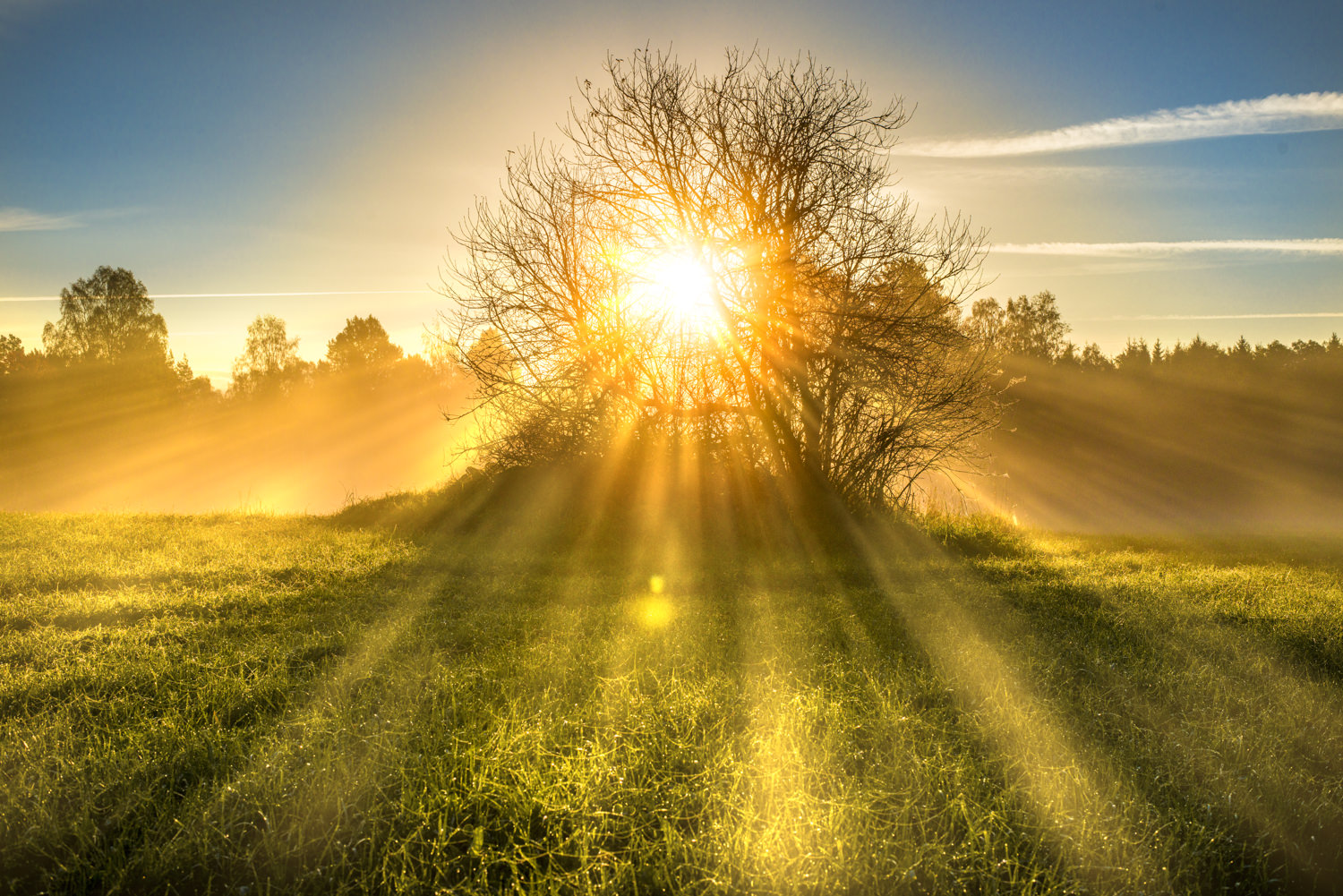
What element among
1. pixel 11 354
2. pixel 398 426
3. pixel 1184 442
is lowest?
pixel 1184 442

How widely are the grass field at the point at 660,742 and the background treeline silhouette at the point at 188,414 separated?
25.2 m

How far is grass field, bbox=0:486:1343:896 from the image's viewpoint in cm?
262

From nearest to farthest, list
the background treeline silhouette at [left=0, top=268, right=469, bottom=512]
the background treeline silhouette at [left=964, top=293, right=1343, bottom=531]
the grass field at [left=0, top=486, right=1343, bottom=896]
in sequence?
1. the grass field at [left=0, top=486, right=1343, bottom=896]
2. the background treeline silhouette at [left=964, top=293, right=1343, bottom=531]
3. the background treeline silhouette at [left=0, top=268, right=469, bottom=512]

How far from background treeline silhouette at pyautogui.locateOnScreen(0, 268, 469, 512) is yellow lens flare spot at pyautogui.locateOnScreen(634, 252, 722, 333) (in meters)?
20.1

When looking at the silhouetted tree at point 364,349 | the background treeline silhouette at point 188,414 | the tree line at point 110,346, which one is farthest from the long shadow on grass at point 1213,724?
the silhouetted tree at point 364,349

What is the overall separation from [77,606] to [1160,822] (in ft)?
27.1

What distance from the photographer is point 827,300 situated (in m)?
11.3

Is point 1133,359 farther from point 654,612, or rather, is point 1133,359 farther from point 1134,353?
point 654,612

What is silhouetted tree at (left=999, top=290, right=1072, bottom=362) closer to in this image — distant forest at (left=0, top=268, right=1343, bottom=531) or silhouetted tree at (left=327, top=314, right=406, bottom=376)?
distant forest at (left=0, top=268, right=1343, bottom=531)

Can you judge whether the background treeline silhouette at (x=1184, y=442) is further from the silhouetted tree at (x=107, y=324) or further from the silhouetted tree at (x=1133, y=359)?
the silhouetted tree at (x=107, y=324)

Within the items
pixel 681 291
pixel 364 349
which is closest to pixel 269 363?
pixel 364 349

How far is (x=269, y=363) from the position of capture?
4794 cm

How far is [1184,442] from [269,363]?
182 feet

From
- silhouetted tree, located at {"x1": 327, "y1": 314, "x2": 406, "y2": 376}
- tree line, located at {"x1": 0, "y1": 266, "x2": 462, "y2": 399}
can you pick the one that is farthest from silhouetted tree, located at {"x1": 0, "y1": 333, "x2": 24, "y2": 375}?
silhouetted tree, located at {"x1": 327, "y1": 314, "x2": 406, "y2": 376}
